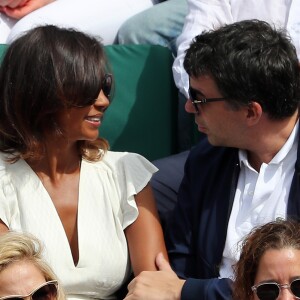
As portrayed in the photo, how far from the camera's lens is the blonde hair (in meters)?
2.76

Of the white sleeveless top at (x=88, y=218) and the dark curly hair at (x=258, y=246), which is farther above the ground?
the dark curly hair at (x=258, y=246)

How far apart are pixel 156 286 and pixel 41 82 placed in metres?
0.78

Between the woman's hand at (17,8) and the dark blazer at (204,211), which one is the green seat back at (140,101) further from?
the dark blazer at (204,211)

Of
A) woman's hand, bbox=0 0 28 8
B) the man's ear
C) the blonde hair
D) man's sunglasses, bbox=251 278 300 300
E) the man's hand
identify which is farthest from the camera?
woman's hand, bbox=0 0 28 8

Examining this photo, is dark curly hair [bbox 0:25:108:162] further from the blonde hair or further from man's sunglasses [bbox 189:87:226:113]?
the blonde hair

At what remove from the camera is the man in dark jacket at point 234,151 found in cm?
328

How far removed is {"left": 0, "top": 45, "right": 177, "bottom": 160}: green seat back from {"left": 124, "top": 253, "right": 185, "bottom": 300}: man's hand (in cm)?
97

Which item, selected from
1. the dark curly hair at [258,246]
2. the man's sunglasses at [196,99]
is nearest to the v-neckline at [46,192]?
the man's sunglasses at [196,99]

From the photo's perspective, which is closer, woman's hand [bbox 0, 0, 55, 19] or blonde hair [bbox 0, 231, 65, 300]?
blonde hair [bbox 0, 231, 65, 300]

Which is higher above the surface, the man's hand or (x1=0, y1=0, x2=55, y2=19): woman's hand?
(x1=0, y1=0, x2=55, y2=19): woman's hand

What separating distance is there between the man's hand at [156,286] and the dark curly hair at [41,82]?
0.55 meters

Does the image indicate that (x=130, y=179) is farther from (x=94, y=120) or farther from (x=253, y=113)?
(x=253, y=113)

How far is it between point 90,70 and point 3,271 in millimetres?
880

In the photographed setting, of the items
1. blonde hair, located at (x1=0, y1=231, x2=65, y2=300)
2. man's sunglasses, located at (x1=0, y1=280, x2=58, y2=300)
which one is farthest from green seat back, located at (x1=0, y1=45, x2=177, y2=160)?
man's sunglasses, located at (x1=0, y1=280, x2=58, y2=300)
